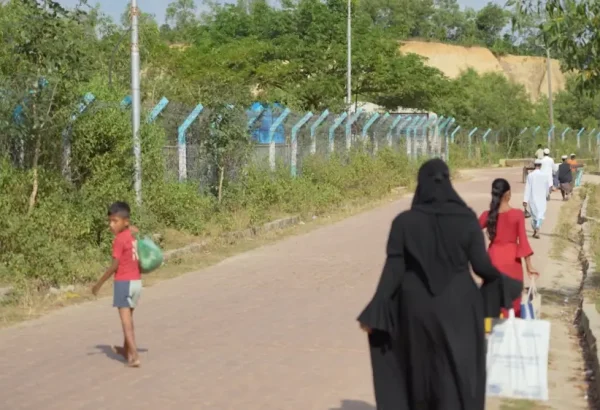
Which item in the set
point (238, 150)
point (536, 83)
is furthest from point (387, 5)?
point (238, 150)

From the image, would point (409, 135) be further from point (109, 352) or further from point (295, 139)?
point (109, 352)

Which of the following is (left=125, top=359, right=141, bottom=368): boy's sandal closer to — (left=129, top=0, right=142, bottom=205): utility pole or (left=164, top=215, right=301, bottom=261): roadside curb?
(left=164, top=215, right=301, bottom=261): roadside curb

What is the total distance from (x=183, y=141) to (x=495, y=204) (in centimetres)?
1121

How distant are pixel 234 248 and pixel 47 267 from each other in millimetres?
5358

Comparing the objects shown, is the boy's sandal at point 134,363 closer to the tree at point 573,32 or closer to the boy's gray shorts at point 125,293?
the boy's gray shorts at point 125,293

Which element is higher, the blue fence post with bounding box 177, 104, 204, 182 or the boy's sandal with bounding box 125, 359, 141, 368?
the blue fence post with bounding box 177, 104, 204, 182

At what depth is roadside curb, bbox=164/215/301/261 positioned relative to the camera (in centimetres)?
1585

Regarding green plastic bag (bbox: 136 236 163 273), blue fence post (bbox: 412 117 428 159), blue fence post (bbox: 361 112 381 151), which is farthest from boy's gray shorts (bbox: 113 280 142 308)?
blue fence post (bbox: 412 117 428 159)

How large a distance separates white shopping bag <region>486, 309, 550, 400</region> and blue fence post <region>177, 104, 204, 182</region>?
529 inches

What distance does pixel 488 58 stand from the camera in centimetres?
10600

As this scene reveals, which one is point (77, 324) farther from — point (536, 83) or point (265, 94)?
point (536, 83)

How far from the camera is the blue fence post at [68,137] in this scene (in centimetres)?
1462

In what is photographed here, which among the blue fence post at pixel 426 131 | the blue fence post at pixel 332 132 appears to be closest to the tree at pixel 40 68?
the blue fence post at pixel 332 132

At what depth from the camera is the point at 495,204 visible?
876 cm
